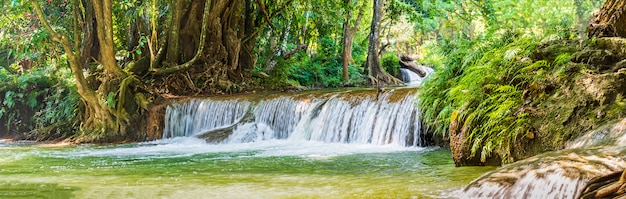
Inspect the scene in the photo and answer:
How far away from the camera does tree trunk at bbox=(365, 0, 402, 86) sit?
19975 mm

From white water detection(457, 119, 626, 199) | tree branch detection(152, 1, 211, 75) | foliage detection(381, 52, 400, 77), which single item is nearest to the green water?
white water detection(457, 119, 626, 199)

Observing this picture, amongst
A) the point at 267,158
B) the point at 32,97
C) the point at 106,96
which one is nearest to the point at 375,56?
the point at 106,96

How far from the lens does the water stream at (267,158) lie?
19.4ft

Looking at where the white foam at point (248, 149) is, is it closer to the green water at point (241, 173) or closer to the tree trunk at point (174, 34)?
the green water at point (241, 173)

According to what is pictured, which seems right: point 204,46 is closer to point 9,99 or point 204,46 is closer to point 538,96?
point 9,99

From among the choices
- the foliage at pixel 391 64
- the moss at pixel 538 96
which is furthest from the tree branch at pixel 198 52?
the foliage at pixel 391 64

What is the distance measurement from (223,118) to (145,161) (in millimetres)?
4580

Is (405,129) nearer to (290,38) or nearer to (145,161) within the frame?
(145,161)

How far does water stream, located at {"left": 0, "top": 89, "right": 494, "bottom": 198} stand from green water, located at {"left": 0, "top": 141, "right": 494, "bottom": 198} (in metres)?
0.01

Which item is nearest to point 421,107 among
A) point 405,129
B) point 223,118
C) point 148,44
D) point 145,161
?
point 405,129

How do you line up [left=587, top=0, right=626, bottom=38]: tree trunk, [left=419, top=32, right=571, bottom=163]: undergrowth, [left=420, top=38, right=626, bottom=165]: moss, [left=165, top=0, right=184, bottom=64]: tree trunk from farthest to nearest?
[left=165, top=0, right=184, bottom=64]: tree trunk, [left=587, top=0, right=626, bottom=38]: tree trunk, [left=419, top=32, right=571, bottom=163]: undergrowth, [left=420, top=38, right=626, bottom=165]: moss

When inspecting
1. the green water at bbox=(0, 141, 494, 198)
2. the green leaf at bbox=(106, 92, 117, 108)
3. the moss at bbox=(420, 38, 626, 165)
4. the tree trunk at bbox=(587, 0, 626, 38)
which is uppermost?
the tree trunk at bbox=(587, 0, 626, 38)

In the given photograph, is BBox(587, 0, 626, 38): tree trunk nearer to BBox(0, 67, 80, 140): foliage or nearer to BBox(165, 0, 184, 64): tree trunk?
BBox(165, 0, 184, 64): tree trunk

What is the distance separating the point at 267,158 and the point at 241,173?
1774 millimetres
